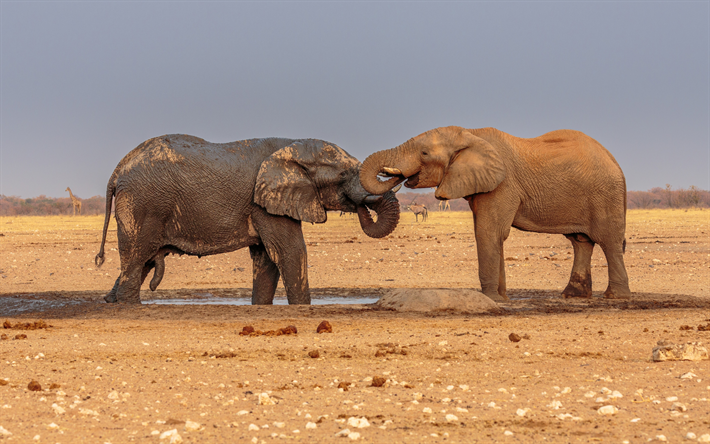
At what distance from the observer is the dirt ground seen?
480cm

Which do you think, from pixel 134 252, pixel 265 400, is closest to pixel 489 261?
pixel 134 252

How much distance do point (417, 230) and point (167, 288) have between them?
19.1 meters

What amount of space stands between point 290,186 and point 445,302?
2.72m

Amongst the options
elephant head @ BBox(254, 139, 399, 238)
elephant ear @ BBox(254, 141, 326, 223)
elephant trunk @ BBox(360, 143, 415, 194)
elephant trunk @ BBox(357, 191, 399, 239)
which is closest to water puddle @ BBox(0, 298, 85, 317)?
elephant ear @ BBox(254, 141, 326, 223)

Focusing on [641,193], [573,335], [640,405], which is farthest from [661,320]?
[641,193]

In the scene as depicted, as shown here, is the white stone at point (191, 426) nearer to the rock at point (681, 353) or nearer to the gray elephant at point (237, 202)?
the rock at point (681, 353)

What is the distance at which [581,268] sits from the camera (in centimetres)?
1233

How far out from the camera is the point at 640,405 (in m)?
5.26

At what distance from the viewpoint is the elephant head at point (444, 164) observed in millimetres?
10781

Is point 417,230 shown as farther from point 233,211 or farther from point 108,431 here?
point 108,431

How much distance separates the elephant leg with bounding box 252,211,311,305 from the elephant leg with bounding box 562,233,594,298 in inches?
166

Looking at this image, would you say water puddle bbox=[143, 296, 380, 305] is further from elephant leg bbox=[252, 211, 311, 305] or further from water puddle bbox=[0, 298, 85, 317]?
elephant leg bbox=[252, 211, 311, 305]

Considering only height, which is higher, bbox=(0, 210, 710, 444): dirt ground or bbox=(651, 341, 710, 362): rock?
bbox=(651, 341, 710, 362): rock

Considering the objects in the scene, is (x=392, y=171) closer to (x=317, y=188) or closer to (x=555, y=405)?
(x=317, y=188)
